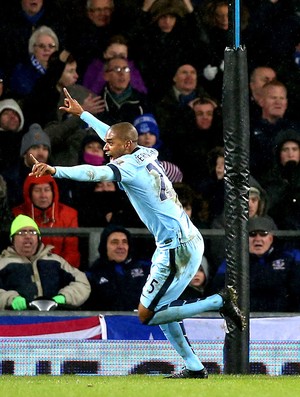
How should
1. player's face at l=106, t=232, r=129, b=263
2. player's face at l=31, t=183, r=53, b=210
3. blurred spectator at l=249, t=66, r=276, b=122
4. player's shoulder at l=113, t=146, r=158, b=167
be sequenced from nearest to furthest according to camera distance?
player's shoulder at l=113, t=146, r=158, b=167
player's face at l=106, t=232, r=129, b=263
player's face at l=31, t=183, r=53, b=210
blurred spectator at l=249, t=66, r=276, b=122

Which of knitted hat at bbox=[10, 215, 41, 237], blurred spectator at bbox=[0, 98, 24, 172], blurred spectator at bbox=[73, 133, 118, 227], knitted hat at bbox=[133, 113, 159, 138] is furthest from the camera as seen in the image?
knitted hat at bbox=[133, 113, 159, 138]

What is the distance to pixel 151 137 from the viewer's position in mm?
15453

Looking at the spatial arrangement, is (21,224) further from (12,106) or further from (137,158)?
(137,158)

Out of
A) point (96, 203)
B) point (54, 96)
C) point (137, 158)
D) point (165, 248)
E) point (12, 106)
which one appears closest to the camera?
point (137, 158)

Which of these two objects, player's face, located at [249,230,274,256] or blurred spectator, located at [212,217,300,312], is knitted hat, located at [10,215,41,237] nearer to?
blurred spectator, located at [212,217,300,312]

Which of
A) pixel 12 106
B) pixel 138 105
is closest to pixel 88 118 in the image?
pixel 12 106

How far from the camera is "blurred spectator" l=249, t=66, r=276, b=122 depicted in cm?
1648

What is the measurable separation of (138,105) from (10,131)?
5.20ft

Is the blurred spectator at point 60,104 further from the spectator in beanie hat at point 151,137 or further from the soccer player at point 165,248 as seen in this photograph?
the soccer player at point 165,248

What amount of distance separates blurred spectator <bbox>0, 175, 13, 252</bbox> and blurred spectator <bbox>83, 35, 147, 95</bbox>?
2261 mm

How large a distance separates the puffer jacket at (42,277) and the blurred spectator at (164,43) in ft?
11.9

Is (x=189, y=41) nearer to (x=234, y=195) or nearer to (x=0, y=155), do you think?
(x=0, y=155)

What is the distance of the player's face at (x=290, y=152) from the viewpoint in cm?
1545

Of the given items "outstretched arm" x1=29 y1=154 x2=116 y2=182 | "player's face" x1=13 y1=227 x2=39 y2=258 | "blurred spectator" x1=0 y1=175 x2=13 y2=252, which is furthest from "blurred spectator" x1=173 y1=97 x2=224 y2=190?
"outstretched arm" x1=29 y1=154 x2=116 y2=182
